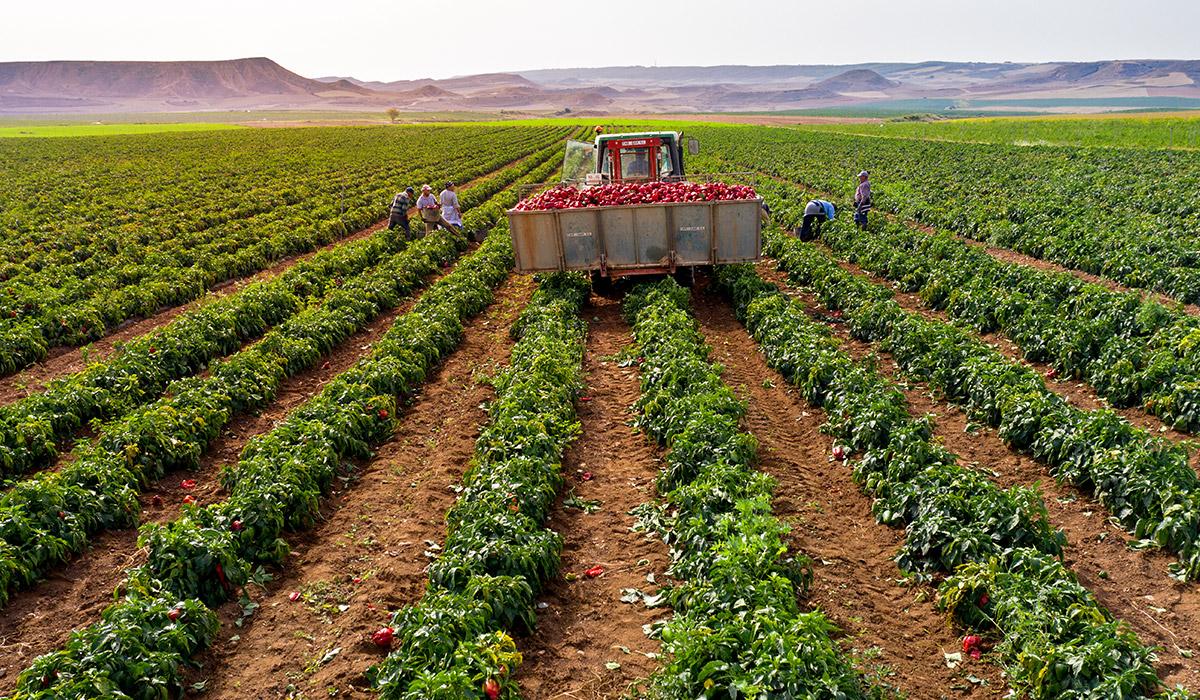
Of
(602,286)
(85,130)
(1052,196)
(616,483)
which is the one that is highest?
(85,130)

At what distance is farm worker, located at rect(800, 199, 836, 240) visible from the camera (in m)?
Result: 20.7

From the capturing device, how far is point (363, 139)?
253 feet

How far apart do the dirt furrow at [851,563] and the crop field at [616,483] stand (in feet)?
0.11

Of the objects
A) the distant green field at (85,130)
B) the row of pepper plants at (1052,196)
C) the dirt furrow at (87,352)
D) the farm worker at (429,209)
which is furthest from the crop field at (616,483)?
the distant green field at (85,130)

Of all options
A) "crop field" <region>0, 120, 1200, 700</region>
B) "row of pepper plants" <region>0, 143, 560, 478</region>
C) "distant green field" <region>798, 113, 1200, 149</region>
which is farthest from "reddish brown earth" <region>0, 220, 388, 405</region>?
"distant green field" <region>798, 113, 1200, 149</region>

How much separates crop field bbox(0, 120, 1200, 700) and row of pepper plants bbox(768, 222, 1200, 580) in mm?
41

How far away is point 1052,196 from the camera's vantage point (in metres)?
25.7

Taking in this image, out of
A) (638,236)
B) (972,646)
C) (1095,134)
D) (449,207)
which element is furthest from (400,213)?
(1095,134)

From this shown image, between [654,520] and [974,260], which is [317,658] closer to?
[654,520]

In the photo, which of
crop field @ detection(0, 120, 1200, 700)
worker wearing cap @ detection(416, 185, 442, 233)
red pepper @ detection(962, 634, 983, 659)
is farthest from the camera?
worker wearing cap @ detection(416, 185, 442, 233)

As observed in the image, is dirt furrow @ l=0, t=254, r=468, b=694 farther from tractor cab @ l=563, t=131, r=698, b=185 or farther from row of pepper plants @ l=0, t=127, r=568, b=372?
tractor cab @ l=563, t=131, r=698, b=185

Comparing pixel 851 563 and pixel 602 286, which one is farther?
pixel 602 286

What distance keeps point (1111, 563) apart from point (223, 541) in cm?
765

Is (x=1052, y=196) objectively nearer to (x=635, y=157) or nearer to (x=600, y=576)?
(x=635, y=157)
